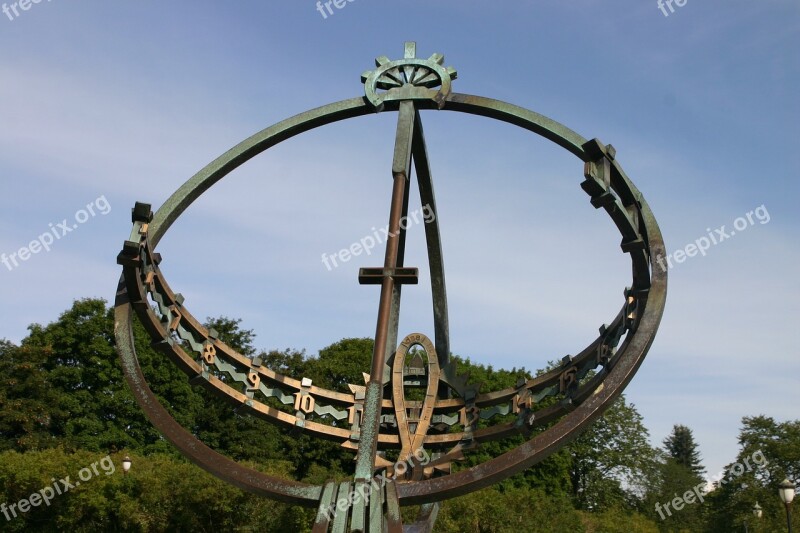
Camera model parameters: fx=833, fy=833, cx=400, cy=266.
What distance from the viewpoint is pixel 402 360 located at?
40.6 ft

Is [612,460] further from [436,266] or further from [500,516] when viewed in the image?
[436,266]

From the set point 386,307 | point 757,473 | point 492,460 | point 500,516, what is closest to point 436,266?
point 386,307

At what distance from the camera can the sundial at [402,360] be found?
893 centimetres

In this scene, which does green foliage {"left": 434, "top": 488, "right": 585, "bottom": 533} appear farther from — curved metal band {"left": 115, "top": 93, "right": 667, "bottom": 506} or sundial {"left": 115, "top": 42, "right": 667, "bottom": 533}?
curved metal band {"left": 115, "top": 93, "right": 667, "bottom": 506}

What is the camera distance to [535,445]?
8.93 m

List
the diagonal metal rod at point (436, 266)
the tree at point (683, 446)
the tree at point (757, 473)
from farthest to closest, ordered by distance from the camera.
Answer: the tree at point (683, 446)
the tree at point (757, 473)
the diagonal metal rod at point (436, 266)

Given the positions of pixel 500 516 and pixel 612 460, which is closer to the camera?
pixel 500 516
